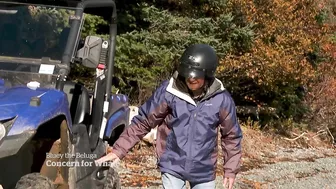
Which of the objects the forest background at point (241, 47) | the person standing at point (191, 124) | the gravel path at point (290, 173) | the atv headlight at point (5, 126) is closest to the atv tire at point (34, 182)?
the person standing at point (191, 124)

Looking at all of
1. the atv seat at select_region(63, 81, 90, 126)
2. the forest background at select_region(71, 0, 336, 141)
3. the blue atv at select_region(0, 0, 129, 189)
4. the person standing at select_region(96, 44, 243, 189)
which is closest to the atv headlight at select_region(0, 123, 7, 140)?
the blue atv at select_region(0, 0, 129, 189)

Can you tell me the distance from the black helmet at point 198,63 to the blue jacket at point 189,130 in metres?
0.15

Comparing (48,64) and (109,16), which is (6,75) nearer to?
(48,64)

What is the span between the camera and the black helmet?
14.3ft

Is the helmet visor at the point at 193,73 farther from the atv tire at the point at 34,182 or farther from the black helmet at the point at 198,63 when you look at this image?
the atv tire at the point at 34,182

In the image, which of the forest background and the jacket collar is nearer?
the jacket collar

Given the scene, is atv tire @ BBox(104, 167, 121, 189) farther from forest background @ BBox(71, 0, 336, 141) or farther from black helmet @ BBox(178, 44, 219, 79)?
forest background @ BBox(71, 0, 336, 141)

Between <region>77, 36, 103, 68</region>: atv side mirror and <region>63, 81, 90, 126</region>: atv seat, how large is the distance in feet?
1.66

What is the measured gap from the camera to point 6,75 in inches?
181

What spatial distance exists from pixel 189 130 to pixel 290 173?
26.8ft

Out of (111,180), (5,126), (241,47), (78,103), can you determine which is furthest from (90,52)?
(241,47)

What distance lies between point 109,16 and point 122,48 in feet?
27.7

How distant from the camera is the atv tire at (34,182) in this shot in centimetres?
410

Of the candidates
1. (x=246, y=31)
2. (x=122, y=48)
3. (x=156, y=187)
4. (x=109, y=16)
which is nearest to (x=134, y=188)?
(x=156, y=187)
